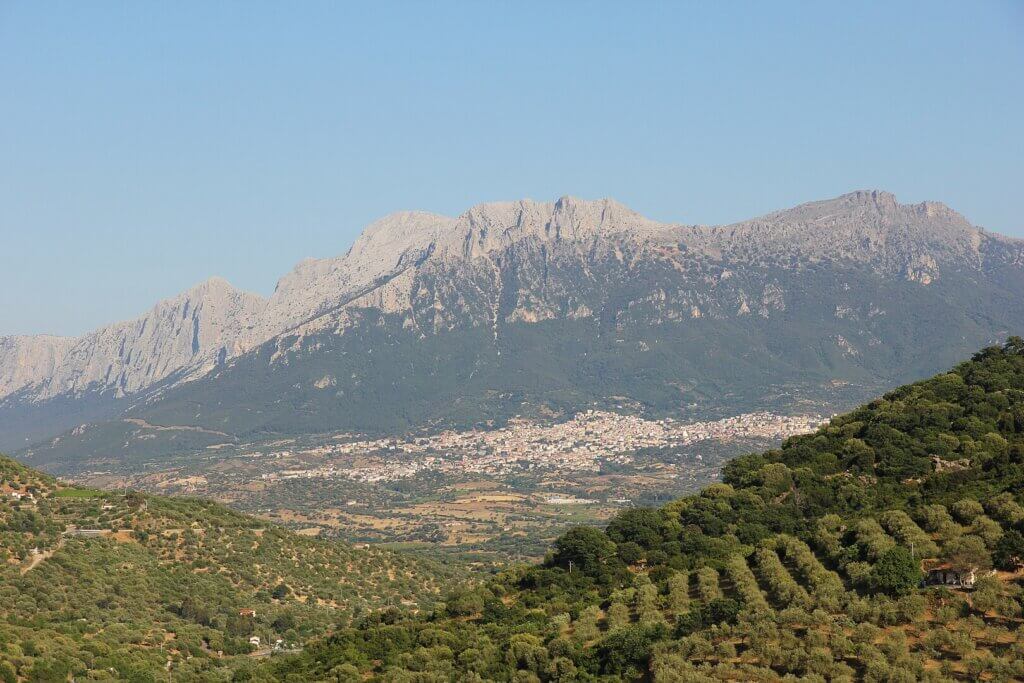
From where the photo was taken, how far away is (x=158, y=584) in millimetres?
82188

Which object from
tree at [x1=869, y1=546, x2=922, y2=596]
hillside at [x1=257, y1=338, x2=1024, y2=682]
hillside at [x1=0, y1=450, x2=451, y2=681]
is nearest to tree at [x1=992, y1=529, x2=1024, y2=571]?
hillside at [x1=257, y1=338, x2=1024, y2=682]

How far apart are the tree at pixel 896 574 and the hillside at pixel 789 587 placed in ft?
0.29

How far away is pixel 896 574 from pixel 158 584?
5111 cm

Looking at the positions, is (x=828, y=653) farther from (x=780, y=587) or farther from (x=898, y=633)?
(x=780, y=587)

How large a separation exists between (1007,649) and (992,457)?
84.0ft

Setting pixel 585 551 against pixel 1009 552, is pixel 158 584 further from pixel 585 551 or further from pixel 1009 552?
pixel 1009 552

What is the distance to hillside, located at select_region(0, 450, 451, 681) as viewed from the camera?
63938mm

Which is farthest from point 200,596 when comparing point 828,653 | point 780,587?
point 828,653

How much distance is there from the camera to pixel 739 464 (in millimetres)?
86938

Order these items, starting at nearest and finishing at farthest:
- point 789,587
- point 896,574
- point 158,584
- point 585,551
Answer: point 896,574 → point 789,587 → point 585,551 → point 158,584

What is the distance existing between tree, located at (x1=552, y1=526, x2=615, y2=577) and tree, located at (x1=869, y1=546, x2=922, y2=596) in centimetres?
1755

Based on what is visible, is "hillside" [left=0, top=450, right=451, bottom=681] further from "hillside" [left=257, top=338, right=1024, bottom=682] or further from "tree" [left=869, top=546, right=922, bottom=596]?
"tree" [left=869, top=546, right=922, bottom=596]

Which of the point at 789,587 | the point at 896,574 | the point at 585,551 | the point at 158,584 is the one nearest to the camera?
the point at 896,574

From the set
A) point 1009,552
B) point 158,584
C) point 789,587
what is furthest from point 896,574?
point 158,584
